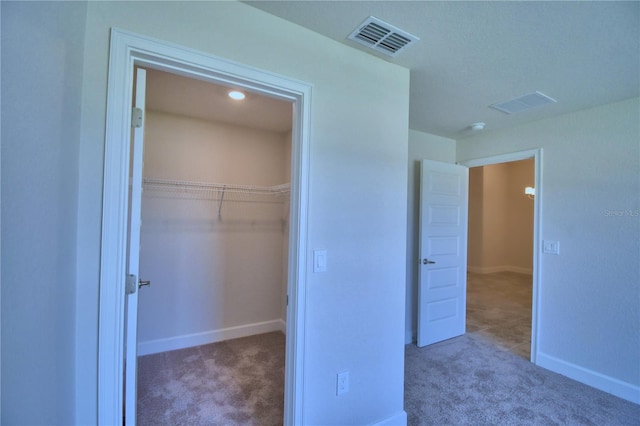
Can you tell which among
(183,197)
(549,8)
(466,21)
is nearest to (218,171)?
(183,197)

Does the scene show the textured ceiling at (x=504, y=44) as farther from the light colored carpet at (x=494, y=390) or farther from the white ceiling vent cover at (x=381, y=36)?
the light colored carpet at (x=494, y=390)

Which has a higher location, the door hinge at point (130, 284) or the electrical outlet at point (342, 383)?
the door hinge at point (130, 284)

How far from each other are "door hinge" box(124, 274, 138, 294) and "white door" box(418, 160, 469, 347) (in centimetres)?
273

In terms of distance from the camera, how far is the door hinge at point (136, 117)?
4.09 ft

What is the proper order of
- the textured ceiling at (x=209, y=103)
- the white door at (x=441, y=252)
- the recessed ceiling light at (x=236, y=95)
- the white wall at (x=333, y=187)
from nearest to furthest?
the white wall at (x=333, y=187)
the textured ceiling at (x=209, y=103)
the recessed ceiling light at (x=236, y=95)
the white door at (x=441, y=252)

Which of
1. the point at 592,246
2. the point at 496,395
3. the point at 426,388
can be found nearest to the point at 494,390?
the point at 496,395

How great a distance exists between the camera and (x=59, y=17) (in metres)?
0.94

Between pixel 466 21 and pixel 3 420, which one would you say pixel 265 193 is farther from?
pixel 3 420

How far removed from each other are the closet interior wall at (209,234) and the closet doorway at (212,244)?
0.01 m

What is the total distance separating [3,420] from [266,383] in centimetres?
188

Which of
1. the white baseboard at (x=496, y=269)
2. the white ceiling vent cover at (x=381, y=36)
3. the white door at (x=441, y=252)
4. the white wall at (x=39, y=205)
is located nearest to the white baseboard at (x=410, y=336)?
the white door at (x=441, y=252)

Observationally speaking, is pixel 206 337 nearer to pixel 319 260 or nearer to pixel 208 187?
pixel 208 187

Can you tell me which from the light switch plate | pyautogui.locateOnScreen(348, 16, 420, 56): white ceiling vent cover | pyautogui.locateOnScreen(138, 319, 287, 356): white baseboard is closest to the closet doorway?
pyautogui.locateOnScreen(138, 319, 287, 356): white baseboard

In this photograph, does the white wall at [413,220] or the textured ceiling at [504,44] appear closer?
the textured ceiling at [504,44]
